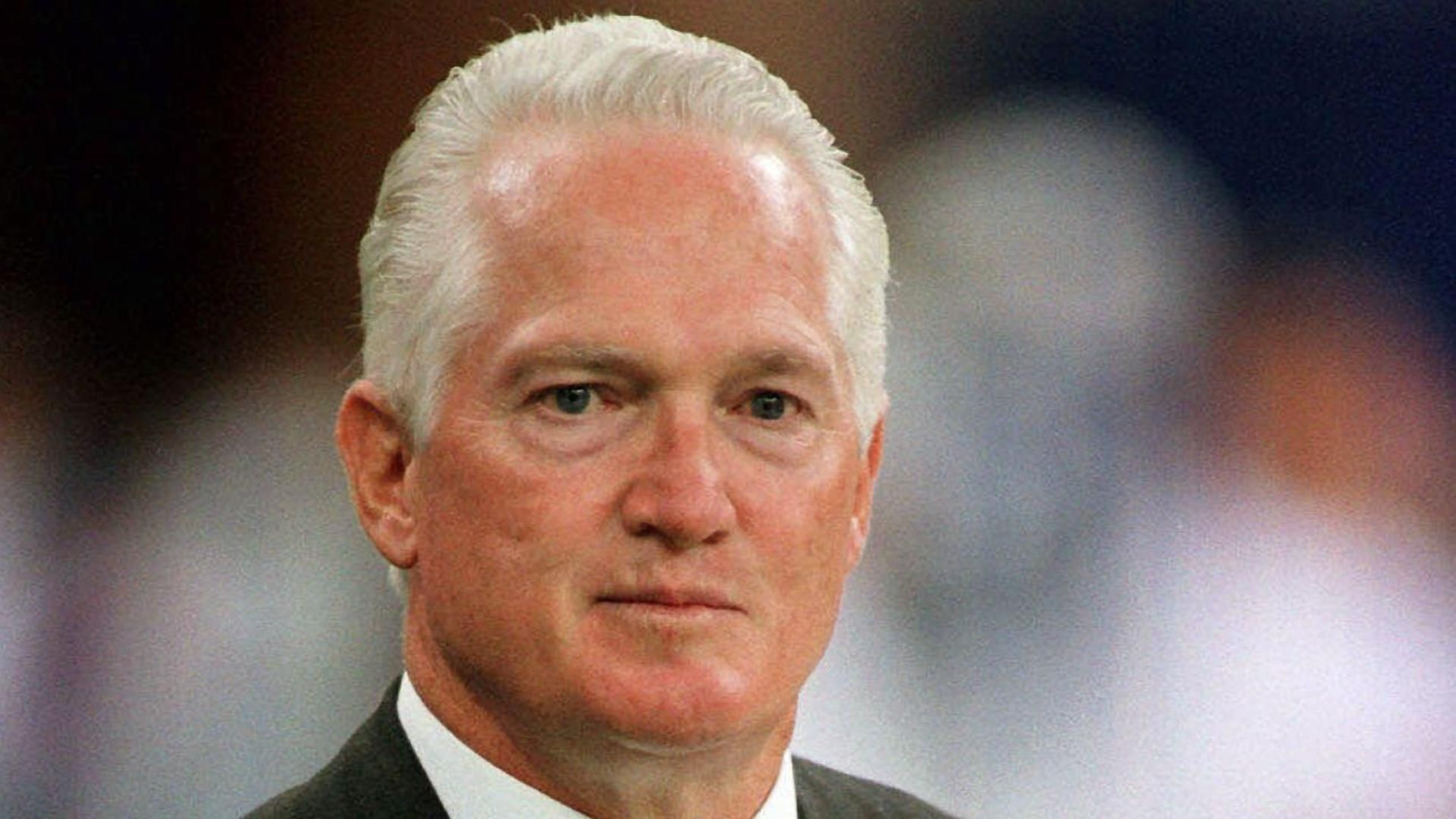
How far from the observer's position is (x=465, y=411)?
1.41 metres

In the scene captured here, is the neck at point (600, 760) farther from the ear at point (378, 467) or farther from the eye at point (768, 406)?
the eye at point (768, 406)

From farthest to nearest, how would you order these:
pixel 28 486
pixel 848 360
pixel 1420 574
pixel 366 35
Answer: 1. pixel 1420 574
2. pixel 366 35
3. pixel 28 486
4. pixel 848 360

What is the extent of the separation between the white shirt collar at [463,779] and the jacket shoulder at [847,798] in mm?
183

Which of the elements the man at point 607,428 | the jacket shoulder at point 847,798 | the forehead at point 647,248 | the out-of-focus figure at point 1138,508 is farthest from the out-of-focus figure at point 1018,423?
the forehead at point 647,248

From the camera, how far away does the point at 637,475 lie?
135cm

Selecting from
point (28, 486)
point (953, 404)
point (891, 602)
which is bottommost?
point (28, 486)

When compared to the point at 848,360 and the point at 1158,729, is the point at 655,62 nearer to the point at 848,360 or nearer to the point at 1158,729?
the point at 848,360

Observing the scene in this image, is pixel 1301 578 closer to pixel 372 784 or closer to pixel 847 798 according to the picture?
pixel 847 798

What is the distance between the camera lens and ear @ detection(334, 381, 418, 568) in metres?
1.48

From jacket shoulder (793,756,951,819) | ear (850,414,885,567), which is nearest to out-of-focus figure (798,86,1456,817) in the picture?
jacket shoulder (793,756,951,819)

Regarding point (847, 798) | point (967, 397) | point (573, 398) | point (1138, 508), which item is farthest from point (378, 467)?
point (1138, 508)

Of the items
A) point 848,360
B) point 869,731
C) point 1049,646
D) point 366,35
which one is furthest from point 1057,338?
point 848,360

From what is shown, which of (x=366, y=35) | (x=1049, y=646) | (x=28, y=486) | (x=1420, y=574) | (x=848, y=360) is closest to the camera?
(x=848, y=360)

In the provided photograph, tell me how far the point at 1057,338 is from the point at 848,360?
1.03 m
